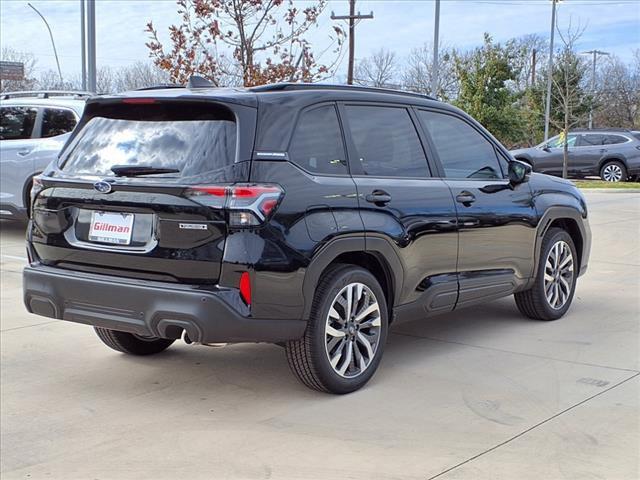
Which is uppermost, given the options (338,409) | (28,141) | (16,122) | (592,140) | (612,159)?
(16,122)

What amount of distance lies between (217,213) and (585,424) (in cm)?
224

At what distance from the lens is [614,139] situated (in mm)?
24281

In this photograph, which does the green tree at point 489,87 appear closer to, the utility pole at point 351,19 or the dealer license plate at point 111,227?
the utility pole at point 351,19

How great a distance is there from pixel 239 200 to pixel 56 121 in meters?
7.71

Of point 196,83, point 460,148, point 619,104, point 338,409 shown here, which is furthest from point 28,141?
point 619,104

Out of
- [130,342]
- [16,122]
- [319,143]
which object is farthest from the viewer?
[16,122]

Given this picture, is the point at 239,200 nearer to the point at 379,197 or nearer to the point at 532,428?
the point at 379,197

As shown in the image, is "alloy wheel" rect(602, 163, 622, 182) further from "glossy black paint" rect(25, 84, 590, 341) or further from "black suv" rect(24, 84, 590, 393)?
"black suv" rect(24, 84, 590, 393)

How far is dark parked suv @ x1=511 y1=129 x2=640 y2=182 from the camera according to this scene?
79.1 feet

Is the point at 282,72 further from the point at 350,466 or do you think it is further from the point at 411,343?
the point at 350,466

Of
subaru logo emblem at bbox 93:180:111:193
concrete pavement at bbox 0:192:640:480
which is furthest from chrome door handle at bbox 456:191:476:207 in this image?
Result: subaru logo emblem at bbox 93:180:111:193

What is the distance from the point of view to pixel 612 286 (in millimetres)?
8586

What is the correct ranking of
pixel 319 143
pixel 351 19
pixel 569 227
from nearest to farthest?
1. pixel 319 143
2. pixel 569 227
3. pixel 351 19

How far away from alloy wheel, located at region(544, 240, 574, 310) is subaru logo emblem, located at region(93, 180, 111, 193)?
12.0 feet
